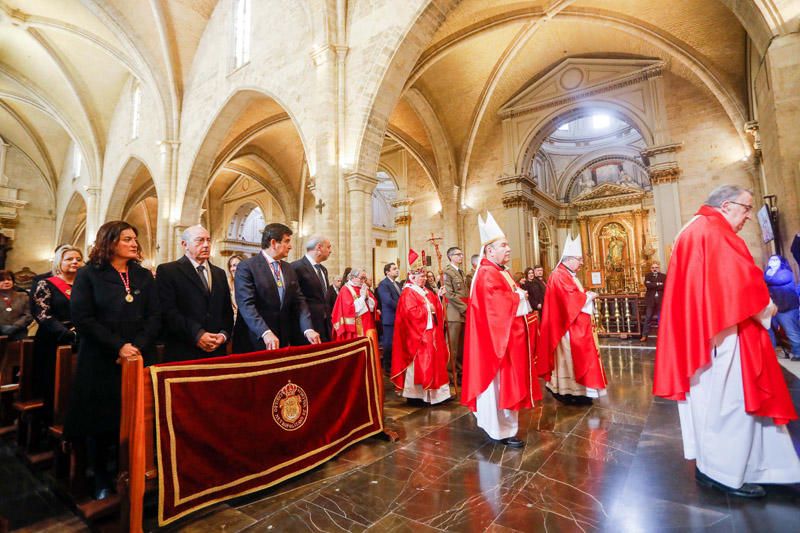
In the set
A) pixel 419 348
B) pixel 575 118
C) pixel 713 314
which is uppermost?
pixel 575 118

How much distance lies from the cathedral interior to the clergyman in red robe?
181 millimetres

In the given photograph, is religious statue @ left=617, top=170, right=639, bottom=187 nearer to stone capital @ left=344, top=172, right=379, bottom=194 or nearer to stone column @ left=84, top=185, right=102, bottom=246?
stone capital @ left=344, top=172, right=379, bottom=194

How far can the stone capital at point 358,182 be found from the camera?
7.92 m

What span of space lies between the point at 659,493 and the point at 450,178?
12348 mm

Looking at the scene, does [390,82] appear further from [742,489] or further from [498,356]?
[742,489]

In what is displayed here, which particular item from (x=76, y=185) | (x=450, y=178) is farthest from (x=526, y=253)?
(x=76, y=185)

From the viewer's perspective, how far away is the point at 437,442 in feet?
10.6

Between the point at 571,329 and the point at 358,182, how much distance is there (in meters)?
5.13

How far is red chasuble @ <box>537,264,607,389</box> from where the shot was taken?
164 inches

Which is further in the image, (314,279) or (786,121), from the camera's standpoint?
(786,121)

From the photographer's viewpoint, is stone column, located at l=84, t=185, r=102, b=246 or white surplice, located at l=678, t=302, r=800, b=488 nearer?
white surplice, located at l=678, t=302, r=800, b=488

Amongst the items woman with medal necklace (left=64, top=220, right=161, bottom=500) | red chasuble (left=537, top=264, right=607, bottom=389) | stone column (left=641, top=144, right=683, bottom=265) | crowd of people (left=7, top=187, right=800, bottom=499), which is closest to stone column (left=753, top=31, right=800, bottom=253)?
crowd of people (left=7, top=187, right=800, bottom=499)

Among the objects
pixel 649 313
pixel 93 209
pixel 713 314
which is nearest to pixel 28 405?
pixel 713 314

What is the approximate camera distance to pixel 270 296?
10.1ft
